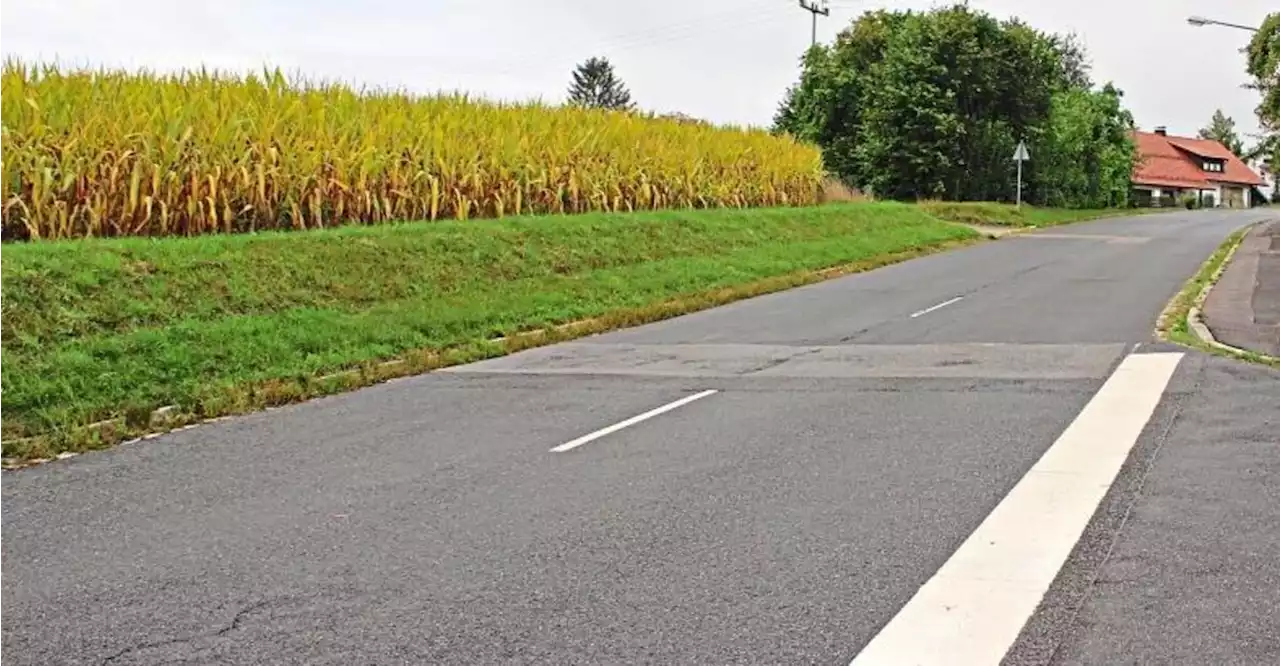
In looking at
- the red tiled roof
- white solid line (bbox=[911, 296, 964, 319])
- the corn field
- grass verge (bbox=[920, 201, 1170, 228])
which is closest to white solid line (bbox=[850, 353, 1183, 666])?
white solid line (bbox=[911, 296, 964, 319])

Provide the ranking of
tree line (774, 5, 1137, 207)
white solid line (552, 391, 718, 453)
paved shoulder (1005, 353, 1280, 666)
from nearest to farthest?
1. paved shoulder (1005, 353, 1280, 666)
2. white solid line (552, 391, 718, 453)
3. tree line (774, 5, 1137, 207)

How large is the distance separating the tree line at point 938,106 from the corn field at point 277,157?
24.7 metres

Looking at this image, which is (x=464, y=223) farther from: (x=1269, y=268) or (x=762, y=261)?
(x=1269, y=268)

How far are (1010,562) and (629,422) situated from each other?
13.4 feet

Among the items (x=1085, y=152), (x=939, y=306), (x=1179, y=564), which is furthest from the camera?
(x=1085, y=152)

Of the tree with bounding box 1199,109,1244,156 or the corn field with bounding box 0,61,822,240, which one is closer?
the corn field with bounding box 0,61,822,240

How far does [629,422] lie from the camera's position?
9164mm

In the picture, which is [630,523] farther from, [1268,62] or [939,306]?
[1268,62]

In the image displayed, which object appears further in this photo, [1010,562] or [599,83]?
[599,83]

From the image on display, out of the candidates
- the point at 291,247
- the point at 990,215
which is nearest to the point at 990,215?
the point at 990,215

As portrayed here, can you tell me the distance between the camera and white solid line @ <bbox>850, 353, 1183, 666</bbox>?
4500mm

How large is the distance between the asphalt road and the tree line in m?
39.6

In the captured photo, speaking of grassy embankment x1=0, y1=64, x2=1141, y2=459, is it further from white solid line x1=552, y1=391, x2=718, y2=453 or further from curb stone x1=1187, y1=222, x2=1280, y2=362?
curb stone x1=1187, y1=222, x2=1280, y2=362

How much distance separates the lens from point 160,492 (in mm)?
7184
